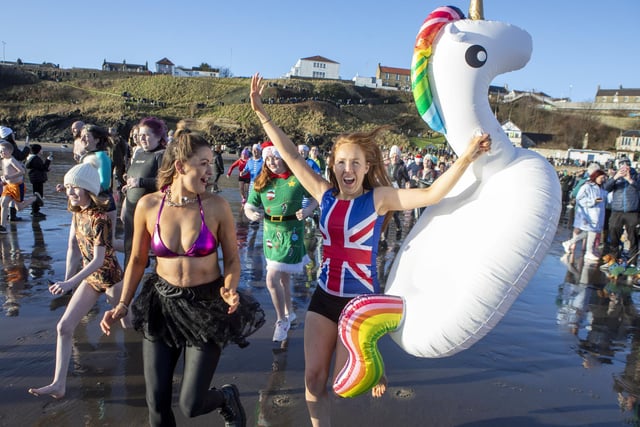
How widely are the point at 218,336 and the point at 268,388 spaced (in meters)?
1.30

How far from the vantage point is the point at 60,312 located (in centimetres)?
502

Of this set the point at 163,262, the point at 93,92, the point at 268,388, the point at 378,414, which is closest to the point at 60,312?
the point at 268,388

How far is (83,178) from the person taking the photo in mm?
3553

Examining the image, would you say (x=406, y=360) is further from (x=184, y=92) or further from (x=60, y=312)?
(x=184, y=92)

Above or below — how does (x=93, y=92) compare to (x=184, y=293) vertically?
above

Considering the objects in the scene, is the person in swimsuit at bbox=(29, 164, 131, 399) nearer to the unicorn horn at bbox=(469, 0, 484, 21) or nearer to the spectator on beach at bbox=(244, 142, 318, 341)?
the spectator on beach at bbox=(244, 142, 318, 341)

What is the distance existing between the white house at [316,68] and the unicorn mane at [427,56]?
391ft

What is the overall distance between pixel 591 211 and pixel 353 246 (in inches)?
322

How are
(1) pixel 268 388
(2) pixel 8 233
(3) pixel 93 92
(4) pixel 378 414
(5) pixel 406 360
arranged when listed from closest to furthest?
(4) pixel 378 414 < (1) pixel 268 388 < (5) pixel 406 360 < (2) pixel 8 233 < (3) pixel 93 92

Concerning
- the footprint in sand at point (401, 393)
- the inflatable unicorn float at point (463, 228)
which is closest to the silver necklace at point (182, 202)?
the inflatable unicorn float at point (463, 228)

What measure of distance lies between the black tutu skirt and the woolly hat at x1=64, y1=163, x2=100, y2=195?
133 cm

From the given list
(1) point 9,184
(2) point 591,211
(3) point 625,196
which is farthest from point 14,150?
(3) point 625,196

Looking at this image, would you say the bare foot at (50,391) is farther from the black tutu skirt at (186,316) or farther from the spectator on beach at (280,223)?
the spectator on beach at (280,223)

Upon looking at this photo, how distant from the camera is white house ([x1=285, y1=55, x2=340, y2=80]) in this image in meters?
118
